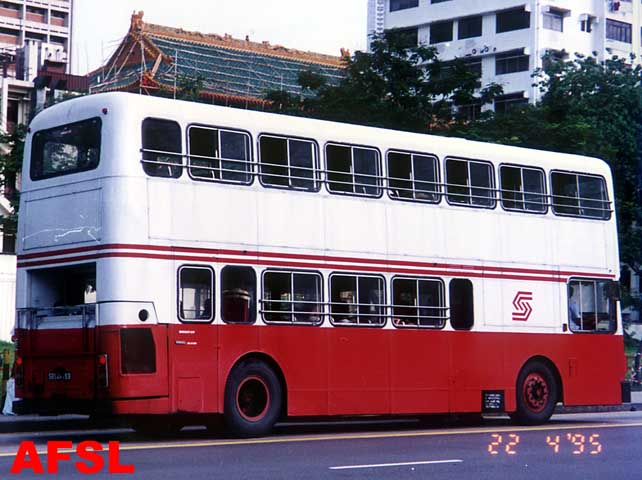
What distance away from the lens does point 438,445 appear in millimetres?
17391

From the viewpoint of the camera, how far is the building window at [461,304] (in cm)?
2152

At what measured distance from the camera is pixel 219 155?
18.6 metres

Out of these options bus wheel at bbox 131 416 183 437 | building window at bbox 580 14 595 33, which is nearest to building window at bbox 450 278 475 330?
bus wheel at bbox 131 416 183 437

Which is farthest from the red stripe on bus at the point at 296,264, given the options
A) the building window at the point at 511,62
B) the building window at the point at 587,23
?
the building window at the point at 587,23

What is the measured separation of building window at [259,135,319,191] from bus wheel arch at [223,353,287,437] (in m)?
2.37

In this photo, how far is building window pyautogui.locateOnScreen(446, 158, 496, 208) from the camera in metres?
21.5

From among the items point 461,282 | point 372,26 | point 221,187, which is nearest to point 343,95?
point 461,282

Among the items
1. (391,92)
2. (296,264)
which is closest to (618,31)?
(391,92)

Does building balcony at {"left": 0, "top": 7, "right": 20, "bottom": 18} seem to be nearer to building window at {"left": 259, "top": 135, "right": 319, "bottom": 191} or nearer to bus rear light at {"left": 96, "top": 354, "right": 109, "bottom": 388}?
building window at {"left": 259, "top": 135, "right": 319, "bottom": 191}

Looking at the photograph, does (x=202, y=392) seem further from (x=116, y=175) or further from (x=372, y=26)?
(x=372, y=26)

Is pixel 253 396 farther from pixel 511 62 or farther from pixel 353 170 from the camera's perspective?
pixel 511 62

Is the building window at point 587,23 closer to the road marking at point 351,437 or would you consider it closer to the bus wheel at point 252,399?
the road marking at point 351,437

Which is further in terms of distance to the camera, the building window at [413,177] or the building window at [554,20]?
the building window at [554,20]

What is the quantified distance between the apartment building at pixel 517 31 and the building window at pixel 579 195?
50870mm
